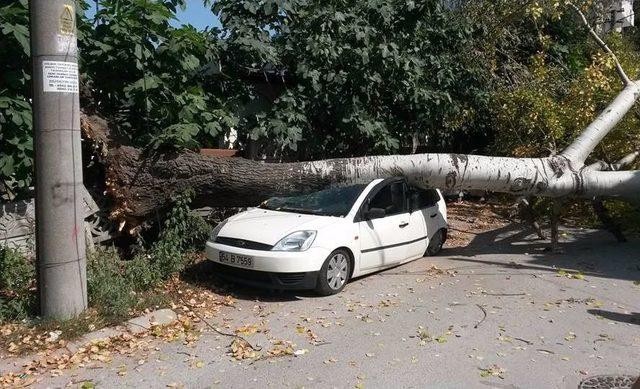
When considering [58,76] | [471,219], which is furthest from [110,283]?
[471,219]

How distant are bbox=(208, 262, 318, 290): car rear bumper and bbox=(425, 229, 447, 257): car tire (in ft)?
10.2

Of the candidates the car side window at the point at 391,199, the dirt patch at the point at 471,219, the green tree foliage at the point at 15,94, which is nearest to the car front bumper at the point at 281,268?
the car side window at the point at 391,199

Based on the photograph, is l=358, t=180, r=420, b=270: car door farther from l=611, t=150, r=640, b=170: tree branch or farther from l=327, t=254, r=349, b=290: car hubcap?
l=611, t=150, r=640, b=170: tree branch

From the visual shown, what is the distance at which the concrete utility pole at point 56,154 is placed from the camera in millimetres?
5535

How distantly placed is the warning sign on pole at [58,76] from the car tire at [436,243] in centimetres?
588

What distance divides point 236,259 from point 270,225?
2.01ft

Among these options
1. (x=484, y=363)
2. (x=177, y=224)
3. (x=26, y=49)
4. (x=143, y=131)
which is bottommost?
(x=484, y=363)

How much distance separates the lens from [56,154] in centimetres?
561

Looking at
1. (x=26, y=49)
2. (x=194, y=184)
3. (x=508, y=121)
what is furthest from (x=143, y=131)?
(x=508, y=121)

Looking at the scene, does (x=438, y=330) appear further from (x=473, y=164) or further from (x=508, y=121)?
(x=508, y=121)

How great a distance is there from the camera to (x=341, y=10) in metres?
10.8

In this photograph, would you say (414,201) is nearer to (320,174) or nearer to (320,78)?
(320,174)

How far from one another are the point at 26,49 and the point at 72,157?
1.69 meters

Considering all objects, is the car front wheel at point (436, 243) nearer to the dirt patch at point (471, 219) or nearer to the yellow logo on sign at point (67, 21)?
the dirt patch at point (471, 219)
